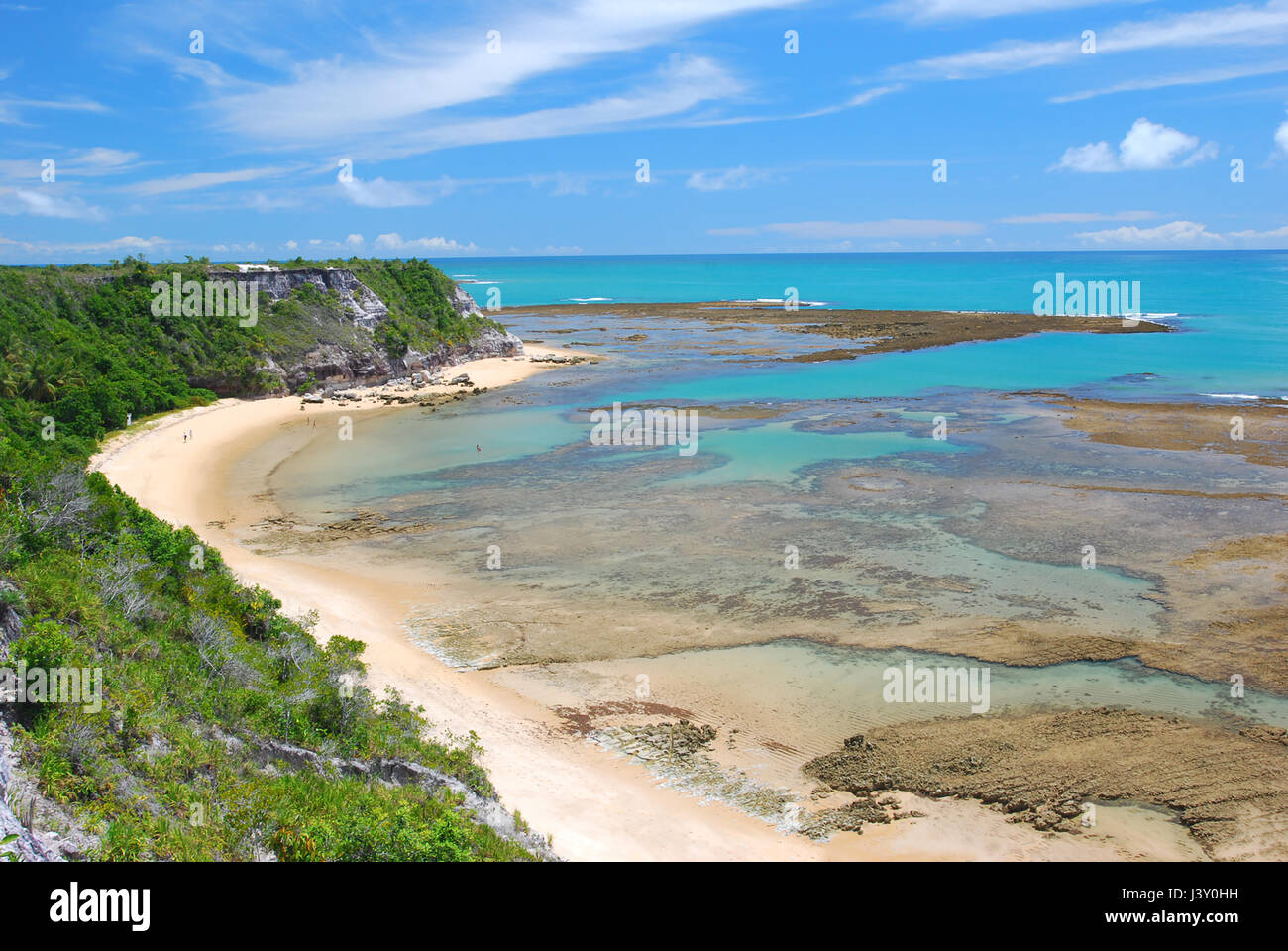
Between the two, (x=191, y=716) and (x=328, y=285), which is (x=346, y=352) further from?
(x=191, y=716)

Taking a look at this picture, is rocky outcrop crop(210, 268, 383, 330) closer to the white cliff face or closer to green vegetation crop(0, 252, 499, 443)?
the white cliff face

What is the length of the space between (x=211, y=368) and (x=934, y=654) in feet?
153

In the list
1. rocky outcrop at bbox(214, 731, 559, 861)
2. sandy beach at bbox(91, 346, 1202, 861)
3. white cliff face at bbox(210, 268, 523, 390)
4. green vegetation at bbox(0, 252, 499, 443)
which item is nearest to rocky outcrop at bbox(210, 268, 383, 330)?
white cliff face at bbox(210, 268, 523, 390)

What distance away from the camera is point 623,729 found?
16578 millimetres

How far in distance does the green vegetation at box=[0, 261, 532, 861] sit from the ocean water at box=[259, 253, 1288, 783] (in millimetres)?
5034

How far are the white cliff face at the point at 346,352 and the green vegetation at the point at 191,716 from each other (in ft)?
110

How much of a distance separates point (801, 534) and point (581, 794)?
15.0 meters

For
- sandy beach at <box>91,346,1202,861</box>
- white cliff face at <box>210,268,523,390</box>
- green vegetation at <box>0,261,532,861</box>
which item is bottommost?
sandy beach at <box>91,346,1202,861</box>

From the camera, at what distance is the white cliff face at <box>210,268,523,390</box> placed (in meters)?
55.1

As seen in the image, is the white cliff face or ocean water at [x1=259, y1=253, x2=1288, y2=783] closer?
ocean water at [x1=259, y1=253, x2=1288, y2=783]

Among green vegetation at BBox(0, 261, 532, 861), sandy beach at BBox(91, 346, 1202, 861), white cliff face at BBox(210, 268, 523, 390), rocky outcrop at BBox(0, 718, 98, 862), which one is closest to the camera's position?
rocky outcrop at BBox(0, 718, 98, 862)
